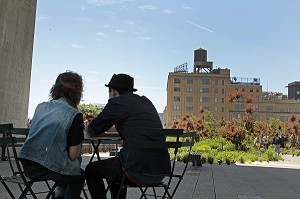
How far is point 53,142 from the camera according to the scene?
10.3ft

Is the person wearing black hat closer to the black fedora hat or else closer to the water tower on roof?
the black fedora hat

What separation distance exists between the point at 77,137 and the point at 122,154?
0.47m

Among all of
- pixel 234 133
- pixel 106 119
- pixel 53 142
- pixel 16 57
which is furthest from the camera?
pixel 234 133

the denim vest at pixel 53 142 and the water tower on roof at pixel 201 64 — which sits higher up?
the water tower on roof at pixel 201 64

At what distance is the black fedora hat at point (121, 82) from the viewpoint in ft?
12.2

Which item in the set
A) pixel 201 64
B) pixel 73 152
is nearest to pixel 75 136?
pixel 73 152

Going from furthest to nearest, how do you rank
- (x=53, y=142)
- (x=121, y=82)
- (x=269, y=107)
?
(x=269, y=107)
(x=121, y=82)
(x=53, y=142)

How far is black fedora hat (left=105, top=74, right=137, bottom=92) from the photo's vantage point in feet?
12.2

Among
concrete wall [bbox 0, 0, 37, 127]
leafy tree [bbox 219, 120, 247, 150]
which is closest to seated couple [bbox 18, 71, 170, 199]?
concrete wall [bbox 0, 0, 37, 127]

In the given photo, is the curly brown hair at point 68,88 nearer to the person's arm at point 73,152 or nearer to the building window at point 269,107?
the person's arm at point 73,152

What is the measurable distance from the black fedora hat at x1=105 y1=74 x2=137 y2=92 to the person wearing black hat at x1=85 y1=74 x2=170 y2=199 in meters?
0.12

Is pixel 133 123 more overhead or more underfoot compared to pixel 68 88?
more underfoot

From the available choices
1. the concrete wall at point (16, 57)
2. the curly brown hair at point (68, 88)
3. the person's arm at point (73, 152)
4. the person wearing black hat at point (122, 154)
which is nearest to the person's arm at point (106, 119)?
the person wearing black hat at point (122, 154)

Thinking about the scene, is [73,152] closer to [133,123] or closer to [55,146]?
[55,146]
